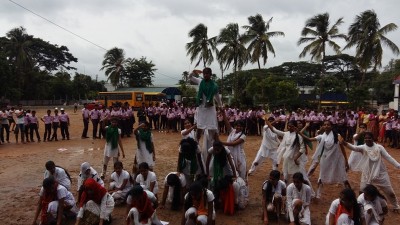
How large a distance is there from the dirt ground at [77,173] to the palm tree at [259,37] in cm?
1745

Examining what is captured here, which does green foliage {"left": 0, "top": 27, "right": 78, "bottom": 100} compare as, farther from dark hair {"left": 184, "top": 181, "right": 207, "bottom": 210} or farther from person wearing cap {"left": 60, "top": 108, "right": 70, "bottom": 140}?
dark hair {"left": 184, "top": 181, "right": 207, "bottom": 210}

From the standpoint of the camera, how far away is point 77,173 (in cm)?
1018

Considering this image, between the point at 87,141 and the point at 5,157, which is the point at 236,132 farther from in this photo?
the point at 87,141

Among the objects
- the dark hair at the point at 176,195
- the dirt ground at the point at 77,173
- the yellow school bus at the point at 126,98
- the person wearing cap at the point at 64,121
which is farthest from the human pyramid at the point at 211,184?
the yellow school bus at the point at 126,98

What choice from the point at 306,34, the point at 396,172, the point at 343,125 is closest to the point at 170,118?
the point at 343,125

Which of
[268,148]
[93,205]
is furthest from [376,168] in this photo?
[93,205]

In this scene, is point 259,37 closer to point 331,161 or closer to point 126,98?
point 126,98

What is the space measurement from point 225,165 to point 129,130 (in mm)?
12443

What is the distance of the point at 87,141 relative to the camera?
664 inches

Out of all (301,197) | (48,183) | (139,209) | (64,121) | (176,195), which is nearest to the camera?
(139,209)

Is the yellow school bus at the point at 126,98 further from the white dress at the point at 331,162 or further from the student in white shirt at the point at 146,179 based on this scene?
the student in white shirt at the point at 146,179

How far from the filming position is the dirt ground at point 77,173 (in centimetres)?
674

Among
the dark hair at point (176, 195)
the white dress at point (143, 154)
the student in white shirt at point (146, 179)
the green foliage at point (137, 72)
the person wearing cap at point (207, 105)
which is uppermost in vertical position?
the green foliage at point (137, 72)

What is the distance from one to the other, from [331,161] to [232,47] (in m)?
25.9
